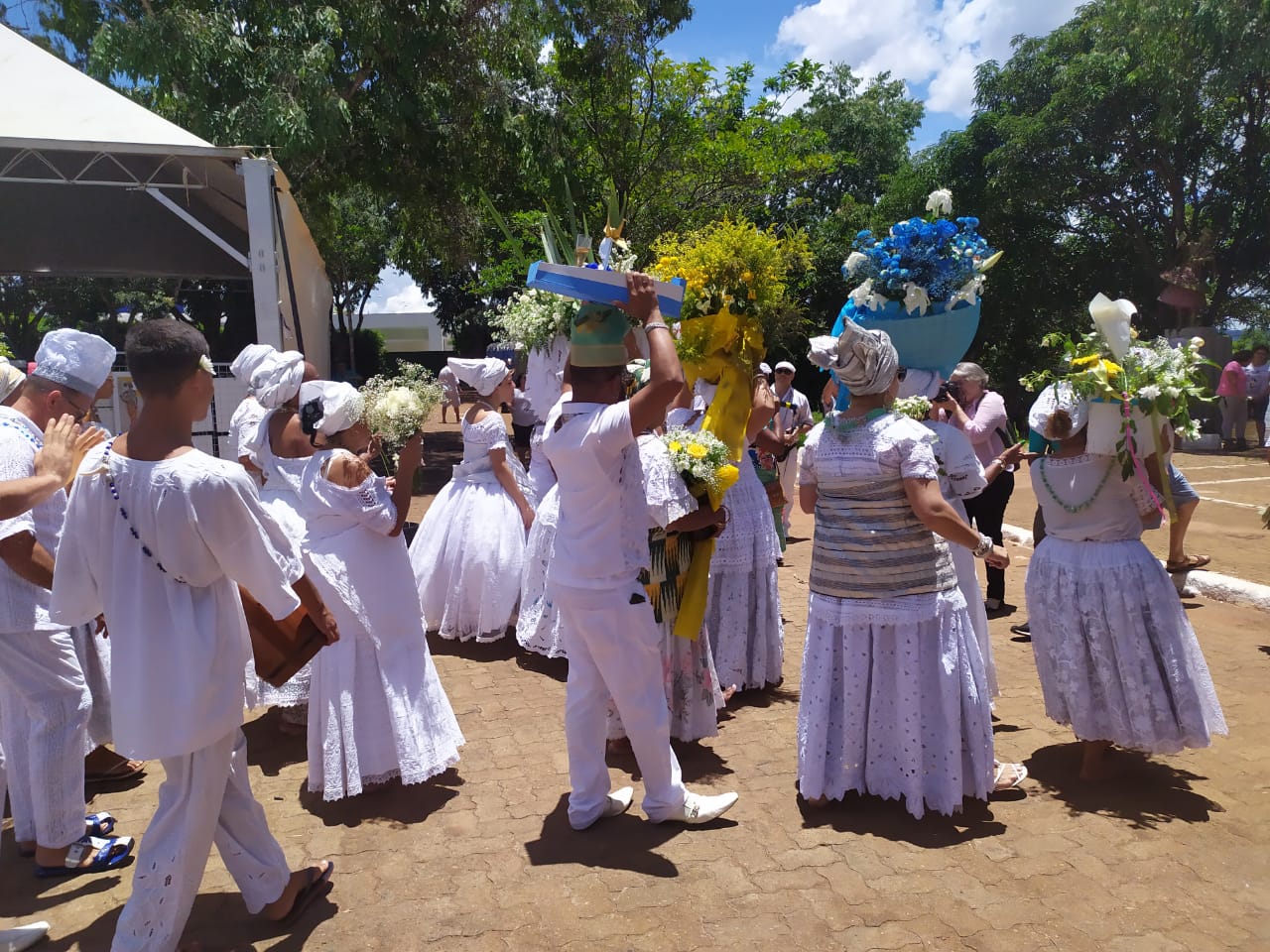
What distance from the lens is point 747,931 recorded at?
3.22 meters

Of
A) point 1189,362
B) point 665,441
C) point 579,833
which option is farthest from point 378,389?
point 1189,362

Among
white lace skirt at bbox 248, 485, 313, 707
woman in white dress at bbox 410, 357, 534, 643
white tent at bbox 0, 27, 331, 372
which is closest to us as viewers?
white lace skirt at bbox 248, 485, 313, 707

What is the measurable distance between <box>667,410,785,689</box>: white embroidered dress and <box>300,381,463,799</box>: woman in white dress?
1864mm

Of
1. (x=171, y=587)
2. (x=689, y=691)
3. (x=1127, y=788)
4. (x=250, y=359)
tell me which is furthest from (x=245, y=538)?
(x=1127, y=788)

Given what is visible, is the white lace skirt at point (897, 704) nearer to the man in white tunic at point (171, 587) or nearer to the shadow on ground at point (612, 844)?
the shadow on ground at point (612, 844)

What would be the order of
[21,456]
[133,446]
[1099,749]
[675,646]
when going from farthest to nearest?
[675,646] → [1099,749] → [21,456] → [133,446]

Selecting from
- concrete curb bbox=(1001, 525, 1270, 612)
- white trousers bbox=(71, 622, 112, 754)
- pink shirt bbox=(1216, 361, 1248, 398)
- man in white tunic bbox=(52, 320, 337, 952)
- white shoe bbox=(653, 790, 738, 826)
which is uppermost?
pink shirt bbox=(1216, 361, 1248, 398)

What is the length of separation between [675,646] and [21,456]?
9.69 feet

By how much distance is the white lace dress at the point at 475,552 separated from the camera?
670cm

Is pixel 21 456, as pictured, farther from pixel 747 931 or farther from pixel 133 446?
pixel 747 931

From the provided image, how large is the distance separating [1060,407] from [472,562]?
411cm

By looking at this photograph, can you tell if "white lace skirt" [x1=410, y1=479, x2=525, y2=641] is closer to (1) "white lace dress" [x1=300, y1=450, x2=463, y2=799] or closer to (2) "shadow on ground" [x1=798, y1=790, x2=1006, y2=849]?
(1) "white lace dress" [x1=300, y1=450, x2=463, y2=799]

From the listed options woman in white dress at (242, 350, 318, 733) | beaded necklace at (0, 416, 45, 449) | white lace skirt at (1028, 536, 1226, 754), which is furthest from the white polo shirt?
white lace skirt at (1028, 536, 1226, 754)

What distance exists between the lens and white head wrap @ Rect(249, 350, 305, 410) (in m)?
4.82
